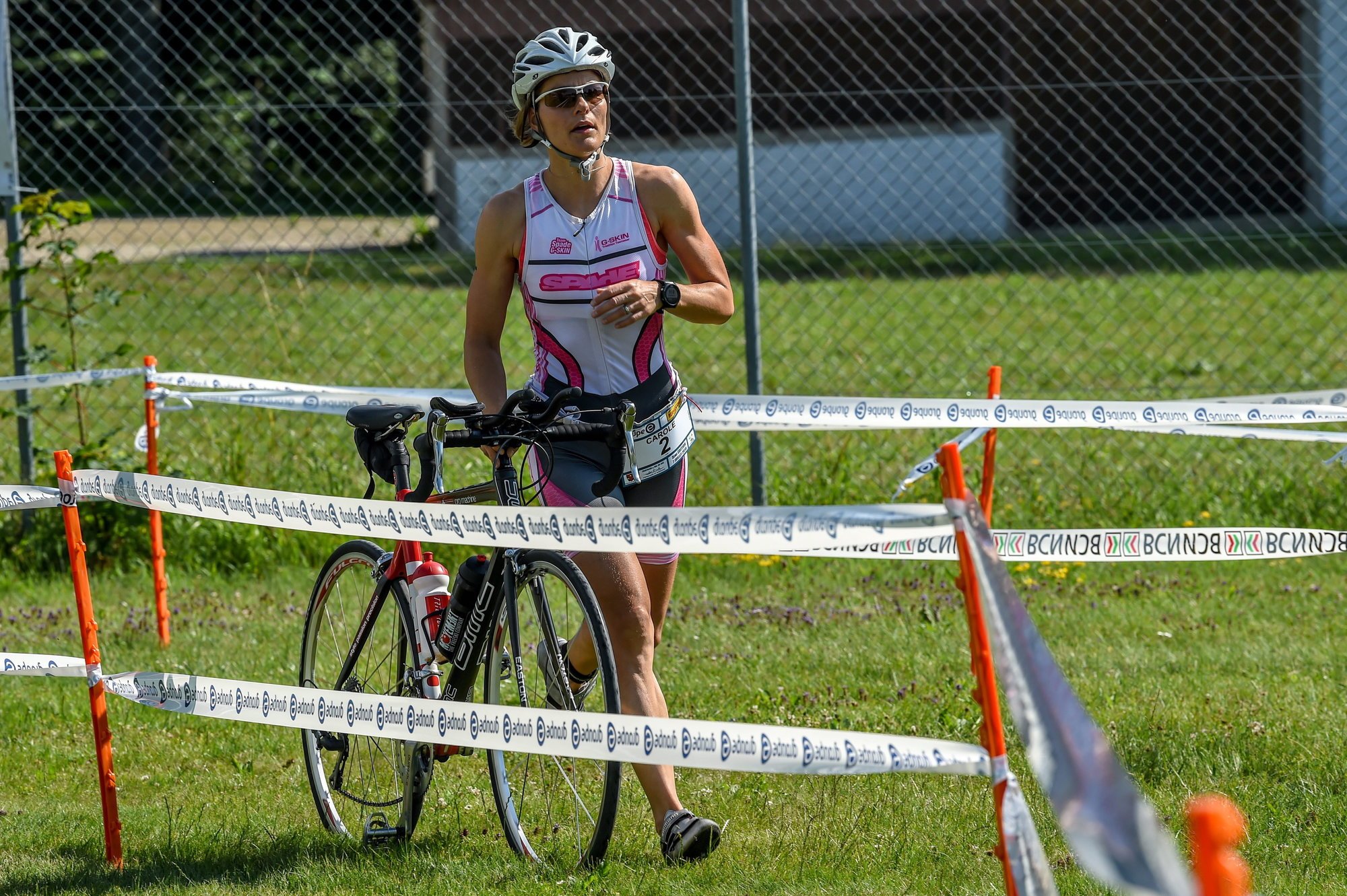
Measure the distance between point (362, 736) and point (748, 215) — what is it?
347 centimetres

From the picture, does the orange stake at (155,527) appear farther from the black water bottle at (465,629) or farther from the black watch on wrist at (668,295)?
the black watch on wrist at (668,295)

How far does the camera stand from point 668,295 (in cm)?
387

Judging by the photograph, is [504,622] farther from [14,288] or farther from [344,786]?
[14,288]

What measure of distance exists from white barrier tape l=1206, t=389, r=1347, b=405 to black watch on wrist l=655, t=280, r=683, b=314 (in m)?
2.14

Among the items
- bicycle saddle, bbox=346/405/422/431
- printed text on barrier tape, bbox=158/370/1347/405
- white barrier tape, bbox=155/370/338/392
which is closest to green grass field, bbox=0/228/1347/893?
printed text on barrier tape, bbox=158/370/1347/405

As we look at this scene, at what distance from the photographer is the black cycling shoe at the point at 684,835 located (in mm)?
3707

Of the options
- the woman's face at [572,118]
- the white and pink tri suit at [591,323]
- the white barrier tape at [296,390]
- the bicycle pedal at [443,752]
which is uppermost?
the woman's face at [572,118]

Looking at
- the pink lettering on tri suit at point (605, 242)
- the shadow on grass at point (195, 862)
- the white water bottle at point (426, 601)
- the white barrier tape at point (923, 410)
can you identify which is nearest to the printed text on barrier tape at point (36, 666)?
the shadow on grass at point (195, 862)

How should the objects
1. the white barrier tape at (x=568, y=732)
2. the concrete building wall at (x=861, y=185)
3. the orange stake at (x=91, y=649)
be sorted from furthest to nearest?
the concrete building wall at (x=861, y=185) → the orange stake at (x=91, y=649) → the white barrier tape at (x=568, y=732)

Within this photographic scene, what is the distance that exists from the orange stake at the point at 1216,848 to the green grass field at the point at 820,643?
6.60ft

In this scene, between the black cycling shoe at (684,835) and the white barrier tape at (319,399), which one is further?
the white barrier tape at (319,399)

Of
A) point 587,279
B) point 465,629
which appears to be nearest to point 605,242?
point 587,279

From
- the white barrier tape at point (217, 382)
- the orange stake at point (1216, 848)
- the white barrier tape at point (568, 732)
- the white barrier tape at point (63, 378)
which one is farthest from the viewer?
the white barrier tape at point (217, 382)

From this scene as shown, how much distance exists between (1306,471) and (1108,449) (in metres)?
1.09
